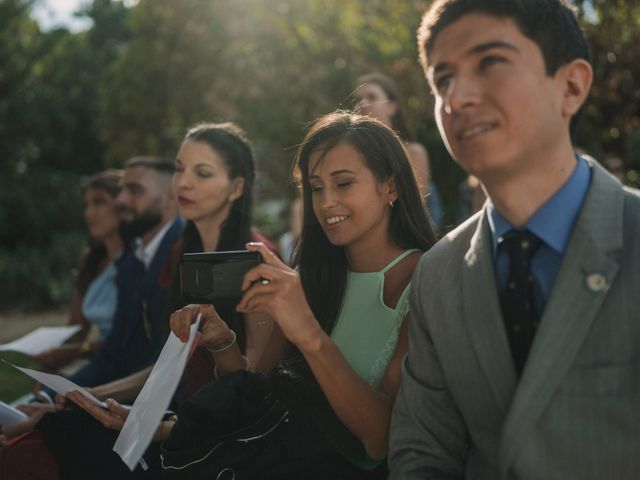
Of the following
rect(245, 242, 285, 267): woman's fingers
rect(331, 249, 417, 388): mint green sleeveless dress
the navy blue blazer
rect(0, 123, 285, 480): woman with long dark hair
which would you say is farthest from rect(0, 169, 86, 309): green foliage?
rect(245, 242, 285, 267): woman's fingers

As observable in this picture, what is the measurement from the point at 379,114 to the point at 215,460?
3.52 m

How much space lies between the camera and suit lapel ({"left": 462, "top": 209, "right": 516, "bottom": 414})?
173 centimetres

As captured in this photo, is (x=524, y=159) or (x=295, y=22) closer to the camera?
(x=524, y=159)

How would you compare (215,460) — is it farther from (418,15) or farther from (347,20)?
(347,20)

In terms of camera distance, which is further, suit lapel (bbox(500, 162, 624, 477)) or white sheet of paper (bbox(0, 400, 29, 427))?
white sheet of paper (bbox(0, 400, 29, 427))

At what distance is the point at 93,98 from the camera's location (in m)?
22.6

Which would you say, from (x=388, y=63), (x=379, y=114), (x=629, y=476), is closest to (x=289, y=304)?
(x=629, y=476)

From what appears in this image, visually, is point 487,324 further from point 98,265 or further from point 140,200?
point 98,265

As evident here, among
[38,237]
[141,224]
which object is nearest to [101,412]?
[141,224]

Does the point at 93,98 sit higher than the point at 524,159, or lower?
higher

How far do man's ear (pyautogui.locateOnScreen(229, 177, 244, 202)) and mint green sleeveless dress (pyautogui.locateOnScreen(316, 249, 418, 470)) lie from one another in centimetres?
160

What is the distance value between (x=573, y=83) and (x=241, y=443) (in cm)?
137

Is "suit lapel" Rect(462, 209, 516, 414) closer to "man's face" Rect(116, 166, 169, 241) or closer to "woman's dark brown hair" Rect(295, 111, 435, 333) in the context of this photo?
"woman's dark brown hair" Rect(295, 111, 435, 333)

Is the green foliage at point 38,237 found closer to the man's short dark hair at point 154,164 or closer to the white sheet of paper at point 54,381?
the man's short dark hair at point 154,164
